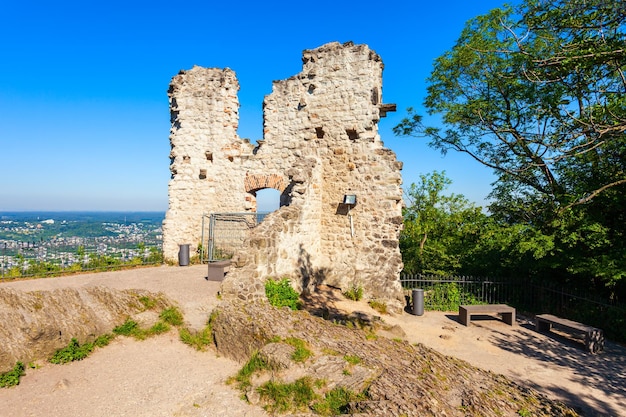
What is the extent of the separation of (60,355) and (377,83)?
9.71 m

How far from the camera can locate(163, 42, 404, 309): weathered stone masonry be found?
9688mm

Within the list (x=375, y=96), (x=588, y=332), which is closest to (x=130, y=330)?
→ (x=375, y=96)

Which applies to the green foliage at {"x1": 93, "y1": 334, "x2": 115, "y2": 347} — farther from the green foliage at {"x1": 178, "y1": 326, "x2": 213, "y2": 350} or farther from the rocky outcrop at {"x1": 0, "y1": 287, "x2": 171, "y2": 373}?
the green foliage at {"x1": 178, "y1": 326, "x2": 213, "y2": 350}

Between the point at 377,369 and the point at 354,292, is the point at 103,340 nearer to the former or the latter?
the point at 377,369

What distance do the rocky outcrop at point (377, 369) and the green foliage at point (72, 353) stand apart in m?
2.04

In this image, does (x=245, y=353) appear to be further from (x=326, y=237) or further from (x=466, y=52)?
(x=466, y=52)

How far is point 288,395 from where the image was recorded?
4.56 m

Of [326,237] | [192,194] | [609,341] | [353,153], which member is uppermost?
[353,153]

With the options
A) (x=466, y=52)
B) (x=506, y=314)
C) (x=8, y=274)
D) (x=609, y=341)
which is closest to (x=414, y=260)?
(x=506, y=314)

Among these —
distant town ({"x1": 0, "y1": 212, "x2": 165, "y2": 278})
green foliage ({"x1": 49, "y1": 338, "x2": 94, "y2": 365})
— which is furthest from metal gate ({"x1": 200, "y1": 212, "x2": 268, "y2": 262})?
green foliage ({"x1": 49, "y1": 338, "x2": 94, "y2": 365})

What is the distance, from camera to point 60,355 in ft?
18.1

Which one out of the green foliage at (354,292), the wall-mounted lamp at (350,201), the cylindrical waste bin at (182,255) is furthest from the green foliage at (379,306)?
the cylindrical waste bin at (182,255)

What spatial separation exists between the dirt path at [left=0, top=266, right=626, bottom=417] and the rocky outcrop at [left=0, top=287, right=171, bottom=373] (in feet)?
1.10

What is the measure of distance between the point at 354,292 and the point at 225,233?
501cm
